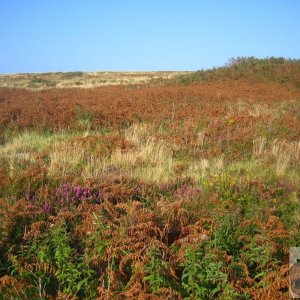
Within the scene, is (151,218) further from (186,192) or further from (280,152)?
(280,152)

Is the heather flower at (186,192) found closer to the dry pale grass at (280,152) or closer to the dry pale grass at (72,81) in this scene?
the dry pale grass at (280,152)

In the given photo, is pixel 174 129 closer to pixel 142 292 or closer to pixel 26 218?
pixel 26 218

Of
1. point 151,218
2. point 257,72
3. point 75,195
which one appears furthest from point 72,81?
point 151,218

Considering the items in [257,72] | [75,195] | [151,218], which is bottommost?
[151,218]

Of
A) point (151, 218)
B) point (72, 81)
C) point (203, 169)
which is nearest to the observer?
point (151, 218)

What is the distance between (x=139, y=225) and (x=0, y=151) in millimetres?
A: 5746

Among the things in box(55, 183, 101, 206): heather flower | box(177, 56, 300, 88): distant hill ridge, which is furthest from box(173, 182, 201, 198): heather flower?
box(177, 56, 300, 88): distant hill ridge

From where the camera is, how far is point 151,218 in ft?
16.2

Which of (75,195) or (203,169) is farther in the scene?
(203,169)

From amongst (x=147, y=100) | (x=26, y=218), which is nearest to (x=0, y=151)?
(x=26, y=218)

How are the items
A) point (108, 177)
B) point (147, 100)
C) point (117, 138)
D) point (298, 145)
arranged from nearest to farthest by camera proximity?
point (108, 177) < point (298, 145) < point (117, 138) < point (147, 100)

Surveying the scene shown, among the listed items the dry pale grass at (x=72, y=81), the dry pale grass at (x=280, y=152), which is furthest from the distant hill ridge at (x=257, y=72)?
the dry pale grass at (x=280, y=152)

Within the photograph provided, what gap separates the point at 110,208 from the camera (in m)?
5.18

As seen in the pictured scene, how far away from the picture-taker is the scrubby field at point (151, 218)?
394cm
